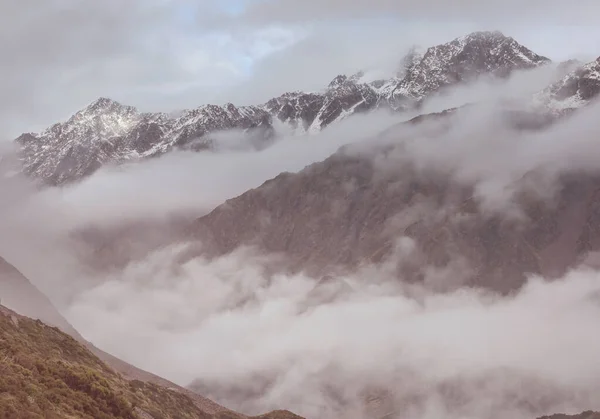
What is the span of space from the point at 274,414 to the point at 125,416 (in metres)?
106

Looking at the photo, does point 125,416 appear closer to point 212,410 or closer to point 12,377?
point 12,377

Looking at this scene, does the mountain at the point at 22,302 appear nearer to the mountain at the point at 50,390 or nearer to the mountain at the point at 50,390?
the mountain at the point at 50,390

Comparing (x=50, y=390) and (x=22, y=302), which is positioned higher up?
(x=50, y=390)

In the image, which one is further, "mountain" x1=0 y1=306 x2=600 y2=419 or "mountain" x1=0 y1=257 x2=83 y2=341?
"mountain" x1=0 y1=257 x2=83 y2=341

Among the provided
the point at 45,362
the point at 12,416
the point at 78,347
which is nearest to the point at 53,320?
the point at 78,347

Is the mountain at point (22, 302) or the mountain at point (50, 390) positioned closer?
the mountain at point (50, 390)

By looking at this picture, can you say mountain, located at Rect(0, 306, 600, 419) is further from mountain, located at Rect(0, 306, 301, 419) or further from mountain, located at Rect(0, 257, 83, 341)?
mountain, located at Rect(0, 257, 83, 341)

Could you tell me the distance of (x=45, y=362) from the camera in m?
59.5

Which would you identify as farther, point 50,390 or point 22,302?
point 22,302

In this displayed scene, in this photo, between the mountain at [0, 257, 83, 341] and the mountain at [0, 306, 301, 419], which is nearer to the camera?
the mountain at [0, 306, 301, 419]

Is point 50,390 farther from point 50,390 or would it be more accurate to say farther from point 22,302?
point 22,302

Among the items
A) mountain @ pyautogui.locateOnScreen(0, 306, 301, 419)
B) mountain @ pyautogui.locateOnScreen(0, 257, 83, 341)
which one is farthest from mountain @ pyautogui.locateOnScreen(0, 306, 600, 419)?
→ mountain @ pyautogui.locateOnScreen(0, 257, 83, 341)

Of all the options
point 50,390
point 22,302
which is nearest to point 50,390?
point 50,390

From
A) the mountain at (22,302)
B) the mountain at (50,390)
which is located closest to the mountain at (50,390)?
the mountain at (50,390)
